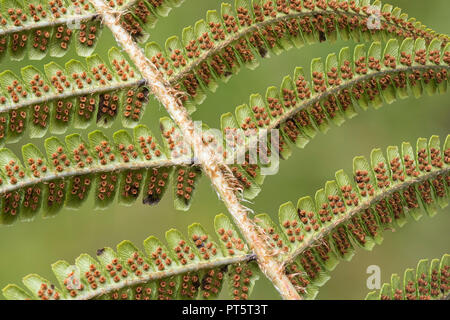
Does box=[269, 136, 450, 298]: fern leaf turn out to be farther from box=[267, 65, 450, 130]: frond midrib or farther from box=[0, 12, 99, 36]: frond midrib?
box=[0, 12, 99, 36]: frond midrib

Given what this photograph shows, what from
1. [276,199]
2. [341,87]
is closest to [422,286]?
[341,87]

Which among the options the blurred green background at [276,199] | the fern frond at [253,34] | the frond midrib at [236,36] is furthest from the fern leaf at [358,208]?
the blurred green background at [276,199]

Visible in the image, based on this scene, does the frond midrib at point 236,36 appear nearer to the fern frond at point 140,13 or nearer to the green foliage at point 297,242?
the fern frond at point 140,13

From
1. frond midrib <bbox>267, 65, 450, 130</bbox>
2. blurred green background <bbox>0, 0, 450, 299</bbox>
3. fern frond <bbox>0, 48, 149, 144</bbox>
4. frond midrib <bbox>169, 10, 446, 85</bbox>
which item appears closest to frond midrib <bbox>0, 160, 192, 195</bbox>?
fern frond <bbox>0, 48, 149, 144</bbox>

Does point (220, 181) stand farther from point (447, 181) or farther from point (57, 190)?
point (447, 181)

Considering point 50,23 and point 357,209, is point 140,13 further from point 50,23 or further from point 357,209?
point 357,209
